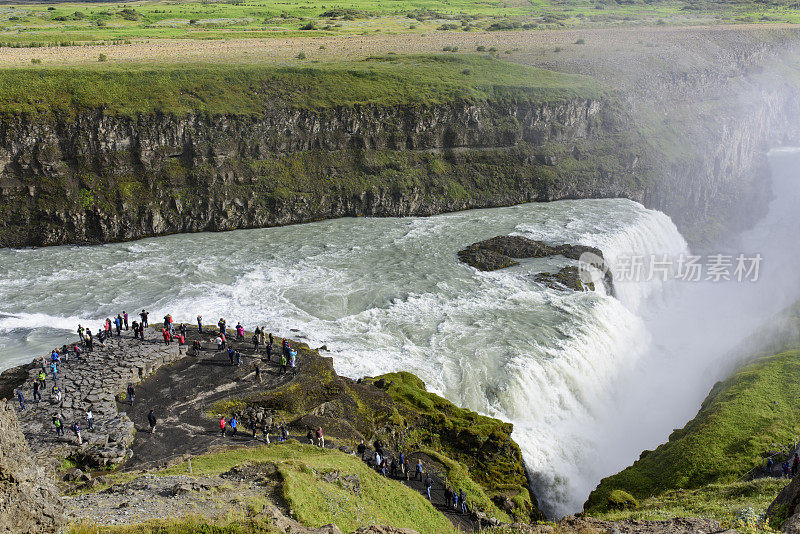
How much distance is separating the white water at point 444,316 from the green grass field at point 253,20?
6863cm

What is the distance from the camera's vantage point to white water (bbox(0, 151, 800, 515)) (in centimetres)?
4406

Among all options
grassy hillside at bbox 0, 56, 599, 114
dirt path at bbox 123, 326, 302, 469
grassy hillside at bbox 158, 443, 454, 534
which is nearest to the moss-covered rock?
dirt path at bbox 123, 326, 302, 469

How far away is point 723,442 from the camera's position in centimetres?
3684

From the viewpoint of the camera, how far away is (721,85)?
12794 cm

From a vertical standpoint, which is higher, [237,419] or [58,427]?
[58,427]

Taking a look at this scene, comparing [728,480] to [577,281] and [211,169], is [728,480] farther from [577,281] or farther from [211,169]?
[211,169]

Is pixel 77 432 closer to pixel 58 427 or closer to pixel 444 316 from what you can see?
pixel 58 427

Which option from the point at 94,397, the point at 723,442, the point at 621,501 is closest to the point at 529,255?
the point at 723,442

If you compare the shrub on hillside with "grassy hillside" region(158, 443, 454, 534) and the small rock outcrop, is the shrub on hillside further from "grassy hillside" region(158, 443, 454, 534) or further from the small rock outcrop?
the small rock outcrop

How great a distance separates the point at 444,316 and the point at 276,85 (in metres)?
46.0

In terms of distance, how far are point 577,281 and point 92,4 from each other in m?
181

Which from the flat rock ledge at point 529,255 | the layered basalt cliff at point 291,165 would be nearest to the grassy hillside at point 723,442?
the flat rock ledge at point 529,255

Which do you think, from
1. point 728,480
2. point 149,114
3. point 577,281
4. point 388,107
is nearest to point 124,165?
point 149,114

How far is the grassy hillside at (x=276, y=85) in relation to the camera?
72.1 metres
